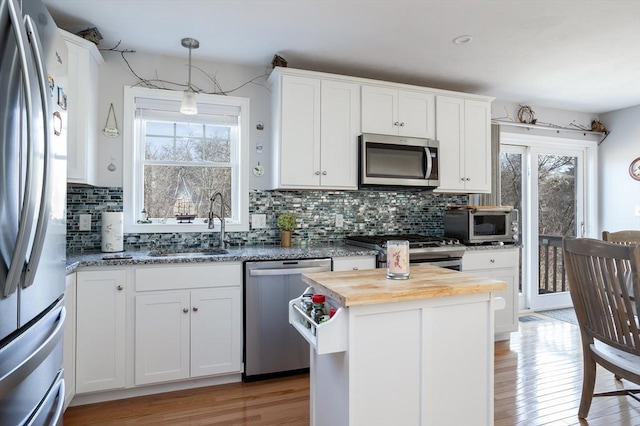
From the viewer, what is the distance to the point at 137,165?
297 centimetres

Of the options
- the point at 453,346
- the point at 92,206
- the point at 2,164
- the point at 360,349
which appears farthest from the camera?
the point at 92,206

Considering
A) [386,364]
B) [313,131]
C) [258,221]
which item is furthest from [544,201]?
[386,364]

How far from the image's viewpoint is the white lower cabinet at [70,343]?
6.92ft

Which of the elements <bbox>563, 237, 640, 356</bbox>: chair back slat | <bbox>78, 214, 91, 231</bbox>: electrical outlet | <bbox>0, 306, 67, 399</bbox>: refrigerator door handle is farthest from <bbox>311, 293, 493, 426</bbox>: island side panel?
<bbox>78, 214, 91, 231</bbox>: electrical outlet

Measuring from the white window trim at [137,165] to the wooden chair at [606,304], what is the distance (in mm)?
2335

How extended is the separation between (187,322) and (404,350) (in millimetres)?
1564

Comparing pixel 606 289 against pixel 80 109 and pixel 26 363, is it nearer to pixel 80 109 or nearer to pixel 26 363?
pixel 26 363

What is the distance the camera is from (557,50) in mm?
2877

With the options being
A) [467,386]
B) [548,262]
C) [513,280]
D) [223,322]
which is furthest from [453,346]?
[548,262]

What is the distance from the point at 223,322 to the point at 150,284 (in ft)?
1.77

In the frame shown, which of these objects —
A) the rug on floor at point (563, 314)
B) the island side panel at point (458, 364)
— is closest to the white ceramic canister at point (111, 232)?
the island side panel at point (458, 364)

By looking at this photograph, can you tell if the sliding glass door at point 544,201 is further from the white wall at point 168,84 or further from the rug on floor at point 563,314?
the white wall at point 168,84

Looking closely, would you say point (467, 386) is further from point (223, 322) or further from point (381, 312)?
point (223, 322)

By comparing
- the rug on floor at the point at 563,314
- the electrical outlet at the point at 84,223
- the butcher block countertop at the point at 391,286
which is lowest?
the rug on floor at the point at 563,314
